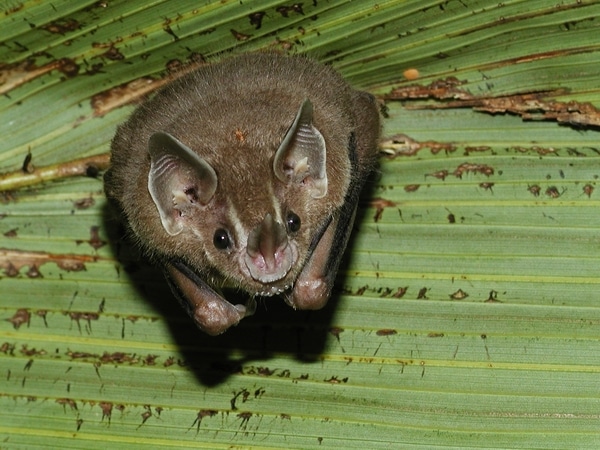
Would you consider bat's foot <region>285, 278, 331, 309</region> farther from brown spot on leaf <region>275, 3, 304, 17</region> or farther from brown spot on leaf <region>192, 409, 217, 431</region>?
brown spot on leaf <region>275, 3, 304, 17</region>

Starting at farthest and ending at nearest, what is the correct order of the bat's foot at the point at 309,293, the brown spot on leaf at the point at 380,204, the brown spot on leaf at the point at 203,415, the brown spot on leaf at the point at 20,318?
the brown spot on leaf at the point at 20,318, the brown spot on leaf at the point at 380,204, the brown spot on leaf at the point at 203,415, the bat's foot at the point at 309,293

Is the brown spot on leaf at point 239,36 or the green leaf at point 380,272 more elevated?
the brown spot on leaf at point 239,36

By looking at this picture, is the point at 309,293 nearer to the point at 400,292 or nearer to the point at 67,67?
the point at 400,292

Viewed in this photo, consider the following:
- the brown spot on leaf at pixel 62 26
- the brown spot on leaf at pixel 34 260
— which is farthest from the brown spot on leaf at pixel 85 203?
the brown spot on leaf at pixel 62 26

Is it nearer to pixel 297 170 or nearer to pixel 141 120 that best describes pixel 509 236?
pixel 297 170

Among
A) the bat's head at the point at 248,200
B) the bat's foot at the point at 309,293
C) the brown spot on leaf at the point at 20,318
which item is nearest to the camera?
the bat's head at the point at 248,200

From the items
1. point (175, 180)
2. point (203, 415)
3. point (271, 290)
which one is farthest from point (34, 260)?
point (271, 290)

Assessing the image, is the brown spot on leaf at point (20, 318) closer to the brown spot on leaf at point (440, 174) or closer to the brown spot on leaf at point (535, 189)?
the brown spot on leaf at point (440, 174)

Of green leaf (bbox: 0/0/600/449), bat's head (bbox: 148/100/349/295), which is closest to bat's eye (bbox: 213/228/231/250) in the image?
bat's head (bbox: 148/100/349/295)
